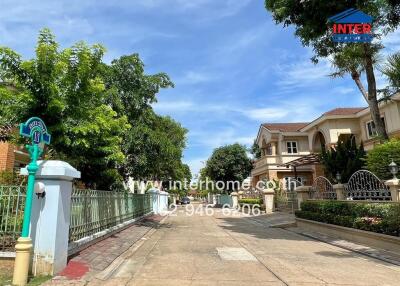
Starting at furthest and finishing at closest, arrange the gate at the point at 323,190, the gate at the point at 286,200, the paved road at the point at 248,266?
the gate at the point at 286,200 → the gate at the point at 323,190 → the paved road at the point at 248,266

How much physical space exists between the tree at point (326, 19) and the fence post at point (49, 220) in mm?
10895

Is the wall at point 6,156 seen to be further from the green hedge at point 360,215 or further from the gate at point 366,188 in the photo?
the gate at point 366,188

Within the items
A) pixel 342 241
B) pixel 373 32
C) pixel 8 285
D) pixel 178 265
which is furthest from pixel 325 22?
pixel 8 285

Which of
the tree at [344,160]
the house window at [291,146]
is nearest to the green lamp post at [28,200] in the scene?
the tree at [344,160]

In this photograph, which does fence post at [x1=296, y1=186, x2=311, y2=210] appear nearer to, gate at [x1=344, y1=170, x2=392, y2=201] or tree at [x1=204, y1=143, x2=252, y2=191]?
gate at [x1=344, y1=170, x2=392, y2=201]

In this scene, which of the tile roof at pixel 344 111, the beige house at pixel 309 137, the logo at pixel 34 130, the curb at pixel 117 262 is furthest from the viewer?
the tile roof at pixel 344 111

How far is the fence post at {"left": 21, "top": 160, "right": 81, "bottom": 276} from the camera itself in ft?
21.8

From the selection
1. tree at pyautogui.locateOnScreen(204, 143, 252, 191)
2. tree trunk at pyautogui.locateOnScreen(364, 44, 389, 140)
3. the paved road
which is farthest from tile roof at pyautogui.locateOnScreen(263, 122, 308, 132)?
the paved road

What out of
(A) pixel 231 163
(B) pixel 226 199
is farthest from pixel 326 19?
(B) pixel 226 199

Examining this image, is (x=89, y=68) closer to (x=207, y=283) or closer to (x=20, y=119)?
(x=20, y=119)

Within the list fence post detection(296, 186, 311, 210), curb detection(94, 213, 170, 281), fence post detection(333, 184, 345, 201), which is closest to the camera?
curb detection(94, 213, 170, 281)

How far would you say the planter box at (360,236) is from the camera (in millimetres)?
10238

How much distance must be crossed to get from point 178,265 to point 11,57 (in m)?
6.88

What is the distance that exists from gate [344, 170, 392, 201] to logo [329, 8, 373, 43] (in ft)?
18.4
